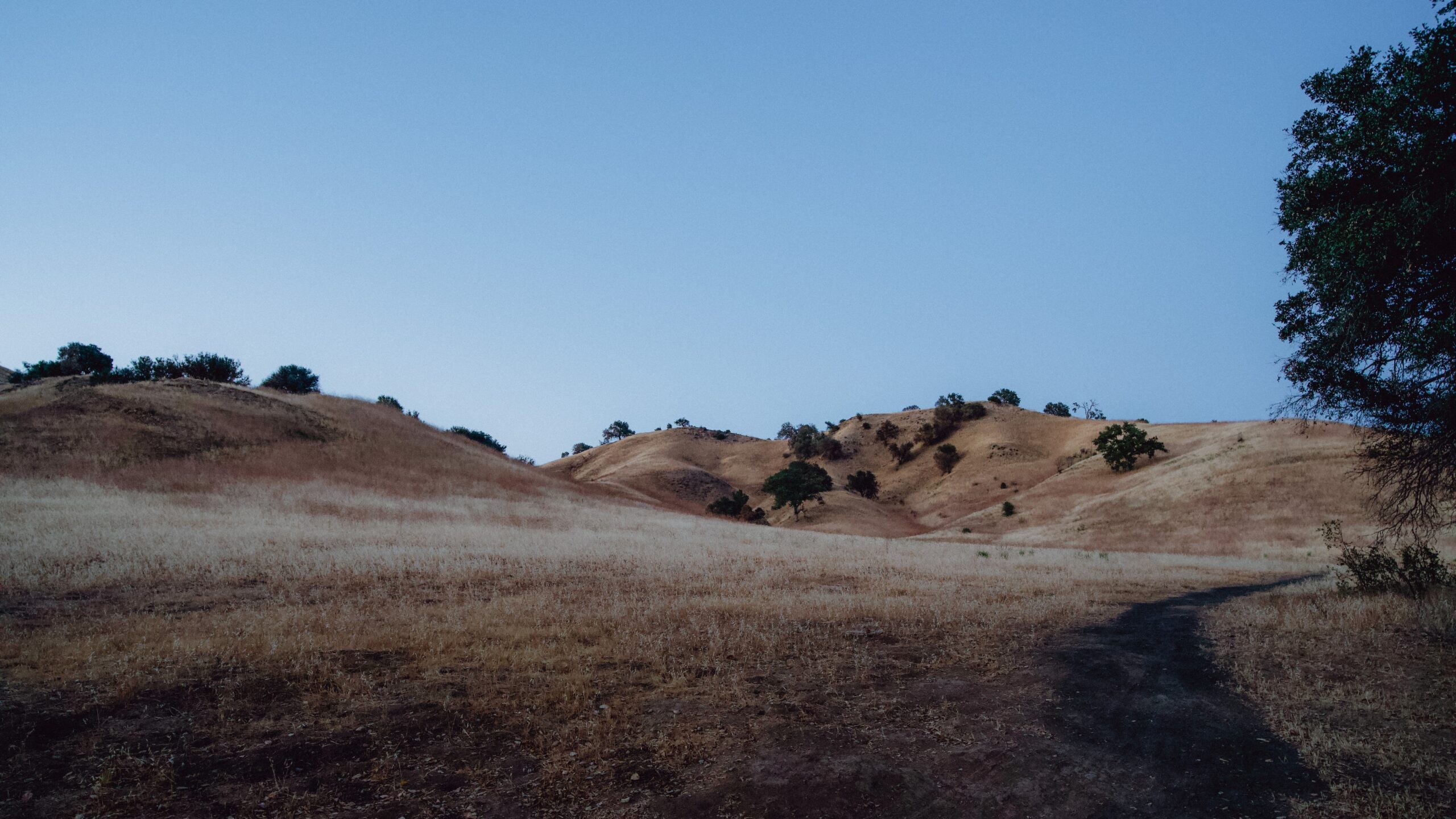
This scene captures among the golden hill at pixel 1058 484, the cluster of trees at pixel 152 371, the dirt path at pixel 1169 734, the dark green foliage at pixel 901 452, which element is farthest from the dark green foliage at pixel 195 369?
the dark green foliage at pixel 901 452

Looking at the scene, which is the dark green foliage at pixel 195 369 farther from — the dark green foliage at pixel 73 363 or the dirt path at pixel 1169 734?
the dirt path at pixel 1169 734

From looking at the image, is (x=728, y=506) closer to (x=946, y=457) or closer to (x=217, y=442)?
(x=946, y=457)

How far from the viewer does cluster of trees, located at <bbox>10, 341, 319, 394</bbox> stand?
47.7 metres

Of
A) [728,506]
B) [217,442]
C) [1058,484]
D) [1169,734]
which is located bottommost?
[1169,734]

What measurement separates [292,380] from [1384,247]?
71659 millimetres

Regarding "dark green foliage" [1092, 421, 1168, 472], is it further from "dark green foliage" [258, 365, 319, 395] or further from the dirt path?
"dark green foliage" [258, 365, 319, 395]

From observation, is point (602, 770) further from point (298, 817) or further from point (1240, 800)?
point (1240, 800)

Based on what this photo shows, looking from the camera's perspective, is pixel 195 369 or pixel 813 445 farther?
pixel 813 445

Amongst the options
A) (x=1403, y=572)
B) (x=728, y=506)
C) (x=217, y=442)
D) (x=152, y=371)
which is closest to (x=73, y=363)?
(x=152, y=371)

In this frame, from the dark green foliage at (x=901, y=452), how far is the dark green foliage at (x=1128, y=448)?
107ft

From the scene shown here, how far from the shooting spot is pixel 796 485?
61.8m

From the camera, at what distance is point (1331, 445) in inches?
1813

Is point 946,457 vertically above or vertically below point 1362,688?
above

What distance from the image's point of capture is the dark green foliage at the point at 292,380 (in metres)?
60.9
